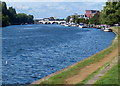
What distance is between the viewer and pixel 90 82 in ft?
52.9

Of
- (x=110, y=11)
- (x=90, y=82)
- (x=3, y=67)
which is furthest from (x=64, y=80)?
(x=110, y=11)

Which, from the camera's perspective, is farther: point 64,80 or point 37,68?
point 37,68

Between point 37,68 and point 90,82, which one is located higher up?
point 90,82

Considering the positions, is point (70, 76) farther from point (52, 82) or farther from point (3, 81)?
point (3, 81)

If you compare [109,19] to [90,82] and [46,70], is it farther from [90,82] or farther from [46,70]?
[90,82]

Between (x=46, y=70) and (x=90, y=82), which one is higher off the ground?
(x=90, y=82)

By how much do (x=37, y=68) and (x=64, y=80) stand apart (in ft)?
34.1

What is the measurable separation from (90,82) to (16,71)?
13004 mm

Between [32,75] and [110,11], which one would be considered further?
[110,11]

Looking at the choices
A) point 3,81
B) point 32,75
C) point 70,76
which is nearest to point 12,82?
point 3,81

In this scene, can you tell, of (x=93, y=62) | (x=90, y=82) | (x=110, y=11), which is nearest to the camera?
(x=90, y=82)

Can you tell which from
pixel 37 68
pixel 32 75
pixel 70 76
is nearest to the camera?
pixel 70 76

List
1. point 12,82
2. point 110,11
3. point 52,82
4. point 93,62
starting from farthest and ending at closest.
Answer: point 110,11 < point 93,62 < point 12,82 < point 52,82

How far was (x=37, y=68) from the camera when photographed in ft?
95.6
